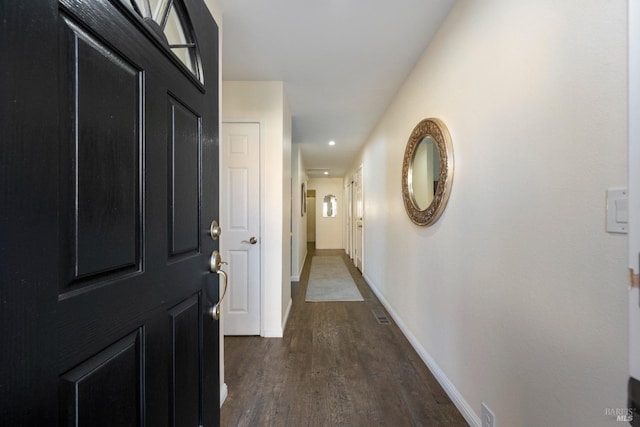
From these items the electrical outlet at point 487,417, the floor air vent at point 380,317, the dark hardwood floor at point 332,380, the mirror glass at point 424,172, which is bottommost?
the floor air vent at point 380,317

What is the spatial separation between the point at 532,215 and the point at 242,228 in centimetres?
218

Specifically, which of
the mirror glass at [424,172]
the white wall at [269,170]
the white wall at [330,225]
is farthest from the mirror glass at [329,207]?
the mirror glass at [424,172]

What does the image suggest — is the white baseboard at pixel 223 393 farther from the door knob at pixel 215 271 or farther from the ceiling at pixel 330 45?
the ceiling at pixel 330 45

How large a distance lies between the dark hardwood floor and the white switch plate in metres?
1.32

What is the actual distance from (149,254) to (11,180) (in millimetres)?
340

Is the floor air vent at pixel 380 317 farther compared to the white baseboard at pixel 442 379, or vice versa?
the floor air vent at pixel 380 317

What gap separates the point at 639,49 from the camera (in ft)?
1.63

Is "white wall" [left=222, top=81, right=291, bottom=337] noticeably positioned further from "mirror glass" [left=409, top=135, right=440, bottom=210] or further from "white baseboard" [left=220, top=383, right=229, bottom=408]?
"mirror glass" [left=409, top=135, right=440, bottom=210]

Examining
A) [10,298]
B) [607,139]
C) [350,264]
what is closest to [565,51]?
[607,139]

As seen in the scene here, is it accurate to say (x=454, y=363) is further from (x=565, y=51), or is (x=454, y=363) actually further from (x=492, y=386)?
(x=565, y=51)

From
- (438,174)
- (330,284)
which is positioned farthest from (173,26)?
(330,284)

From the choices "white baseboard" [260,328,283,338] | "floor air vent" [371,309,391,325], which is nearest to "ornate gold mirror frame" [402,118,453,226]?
"floor air vent" [371,309,391,325]

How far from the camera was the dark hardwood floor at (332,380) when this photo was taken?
1.54 meters

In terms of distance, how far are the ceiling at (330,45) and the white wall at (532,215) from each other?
268 mm
